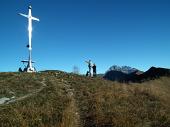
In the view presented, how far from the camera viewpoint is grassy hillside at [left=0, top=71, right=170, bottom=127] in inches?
655

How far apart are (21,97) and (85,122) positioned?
7.17m

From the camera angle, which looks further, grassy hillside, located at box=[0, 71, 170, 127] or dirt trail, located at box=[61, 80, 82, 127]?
grassy hillside, located at box=[0, 71, 170, 127]

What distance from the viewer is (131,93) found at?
2508 centimetres

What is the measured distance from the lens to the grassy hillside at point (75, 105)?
54.5 feet

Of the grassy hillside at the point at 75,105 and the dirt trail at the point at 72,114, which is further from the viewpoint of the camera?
the grassy hillside at the point at 75,105

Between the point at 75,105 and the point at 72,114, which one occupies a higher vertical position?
the point at 75,105

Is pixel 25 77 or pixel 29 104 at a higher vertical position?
pixel 25 77

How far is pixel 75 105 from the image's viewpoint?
829 inches

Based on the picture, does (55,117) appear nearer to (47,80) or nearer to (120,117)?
(120,117)

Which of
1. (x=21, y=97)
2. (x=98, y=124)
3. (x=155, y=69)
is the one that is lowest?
(x=98, y=124)

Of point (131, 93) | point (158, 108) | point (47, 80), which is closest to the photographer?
point (158, 108)

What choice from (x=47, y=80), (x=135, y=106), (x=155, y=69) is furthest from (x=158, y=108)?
(x=155, y=69)

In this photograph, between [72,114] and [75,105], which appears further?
[75,105]

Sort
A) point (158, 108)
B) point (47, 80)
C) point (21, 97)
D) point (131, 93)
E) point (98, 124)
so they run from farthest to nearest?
point (47, 80)
point (131, 93)
point (21, 97)
point (158, 108)
point (98, 124)
